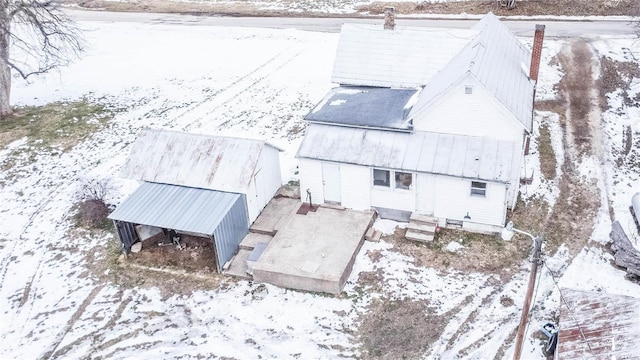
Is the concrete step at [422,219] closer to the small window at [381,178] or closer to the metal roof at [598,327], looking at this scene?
the small window at [381,178]

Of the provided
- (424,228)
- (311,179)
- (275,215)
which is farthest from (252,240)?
(424,228)

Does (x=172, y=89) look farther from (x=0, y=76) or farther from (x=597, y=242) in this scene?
(x=597, y=242)

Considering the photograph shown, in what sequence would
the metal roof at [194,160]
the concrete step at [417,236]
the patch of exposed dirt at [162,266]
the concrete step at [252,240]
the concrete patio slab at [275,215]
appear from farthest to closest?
the concrete patio slab at [275,215], the metal roof at [194,160], the concrete step at [252,240], the concrete step at [417,236], the patch of exposed dirt at [162,266]

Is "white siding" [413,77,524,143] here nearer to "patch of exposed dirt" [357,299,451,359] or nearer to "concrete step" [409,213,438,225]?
"concrete step" [409,213,438,225]

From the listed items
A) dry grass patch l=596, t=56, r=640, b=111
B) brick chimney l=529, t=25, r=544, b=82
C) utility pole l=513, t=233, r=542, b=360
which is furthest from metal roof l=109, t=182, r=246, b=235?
dry grass patch l=596, t=56, r=640, b=111

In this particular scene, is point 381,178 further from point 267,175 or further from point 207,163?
point 207,163

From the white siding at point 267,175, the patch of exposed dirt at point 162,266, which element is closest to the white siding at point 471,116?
the white siding at point 267,175
